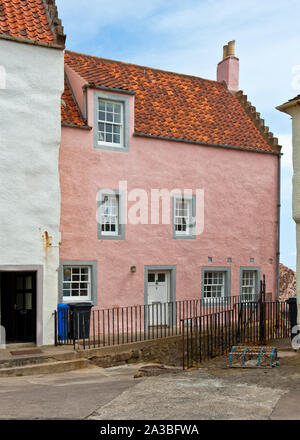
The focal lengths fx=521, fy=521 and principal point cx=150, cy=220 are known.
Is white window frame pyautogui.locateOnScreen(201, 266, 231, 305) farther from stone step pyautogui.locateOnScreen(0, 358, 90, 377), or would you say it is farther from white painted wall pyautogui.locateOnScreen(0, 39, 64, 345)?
stone step pyautogui.locateOnScreen(0, 358, 90, 377)

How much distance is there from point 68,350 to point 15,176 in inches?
205

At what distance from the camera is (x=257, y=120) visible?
22.6 meters

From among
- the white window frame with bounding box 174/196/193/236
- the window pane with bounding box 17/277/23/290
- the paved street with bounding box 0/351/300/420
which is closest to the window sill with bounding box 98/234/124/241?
the white window frame with bounding box 174/196/193/236

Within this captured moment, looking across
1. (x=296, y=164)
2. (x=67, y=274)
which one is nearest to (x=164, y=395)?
(x=296, y=164)

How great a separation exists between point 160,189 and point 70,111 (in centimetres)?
425

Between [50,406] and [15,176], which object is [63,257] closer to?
[15,176]

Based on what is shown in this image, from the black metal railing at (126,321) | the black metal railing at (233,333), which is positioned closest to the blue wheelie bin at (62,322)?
the black metal railing at (126,321)

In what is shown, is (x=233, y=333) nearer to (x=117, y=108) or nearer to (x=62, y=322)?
(x=62, y=322)

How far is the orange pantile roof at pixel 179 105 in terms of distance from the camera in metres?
19.4

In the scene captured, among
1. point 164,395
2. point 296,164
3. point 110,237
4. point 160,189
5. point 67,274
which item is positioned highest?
point 296,164

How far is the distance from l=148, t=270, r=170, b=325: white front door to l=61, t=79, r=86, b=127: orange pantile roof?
5.97 meters

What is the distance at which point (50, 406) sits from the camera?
9.09 metres

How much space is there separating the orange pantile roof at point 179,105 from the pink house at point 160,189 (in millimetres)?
57
